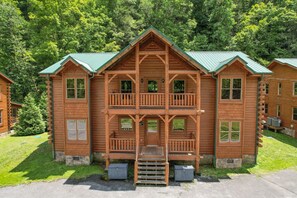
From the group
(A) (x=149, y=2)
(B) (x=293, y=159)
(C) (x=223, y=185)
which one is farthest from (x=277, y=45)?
(C) (x=223, y=185)

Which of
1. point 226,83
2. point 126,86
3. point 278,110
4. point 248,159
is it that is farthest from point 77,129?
point 278,110

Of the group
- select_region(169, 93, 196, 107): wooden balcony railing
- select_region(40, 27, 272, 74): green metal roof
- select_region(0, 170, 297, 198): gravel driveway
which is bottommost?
select_region(0, 170, 297, 198): gravel driveway

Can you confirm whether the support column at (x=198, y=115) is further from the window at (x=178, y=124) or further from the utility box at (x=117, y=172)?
the utility box at (x=117, y=172)

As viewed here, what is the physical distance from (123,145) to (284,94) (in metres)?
21.1

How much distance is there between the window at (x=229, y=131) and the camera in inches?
697

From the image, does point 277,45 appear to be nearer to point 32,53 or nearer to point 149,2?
point 149,2

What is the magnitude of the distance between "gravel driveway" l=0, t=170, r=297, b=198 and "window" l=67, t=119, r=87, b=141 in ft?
11.8

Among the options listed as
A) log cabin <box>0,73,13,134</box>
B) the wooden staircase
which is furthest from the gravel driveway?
log cabin <box>0,73,13,134</box>

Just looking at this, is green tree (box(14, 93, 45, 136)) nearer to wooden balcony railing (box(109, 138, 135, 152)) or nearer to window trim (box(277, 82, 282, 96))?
wooden balcony railing (box(109, 138, 135, 152))

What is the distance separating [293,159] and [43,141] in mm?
23369

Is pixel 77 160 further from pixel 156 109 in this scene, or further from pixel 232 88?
pixel 232 88

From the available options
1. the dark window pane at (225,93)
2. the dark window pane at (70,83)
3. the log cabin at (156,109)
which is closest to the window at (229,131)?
the log cabin at (156,109)

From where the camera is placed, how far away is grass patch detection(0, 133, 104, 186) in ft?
53.1

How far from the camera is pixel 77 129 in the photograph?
18.3m
